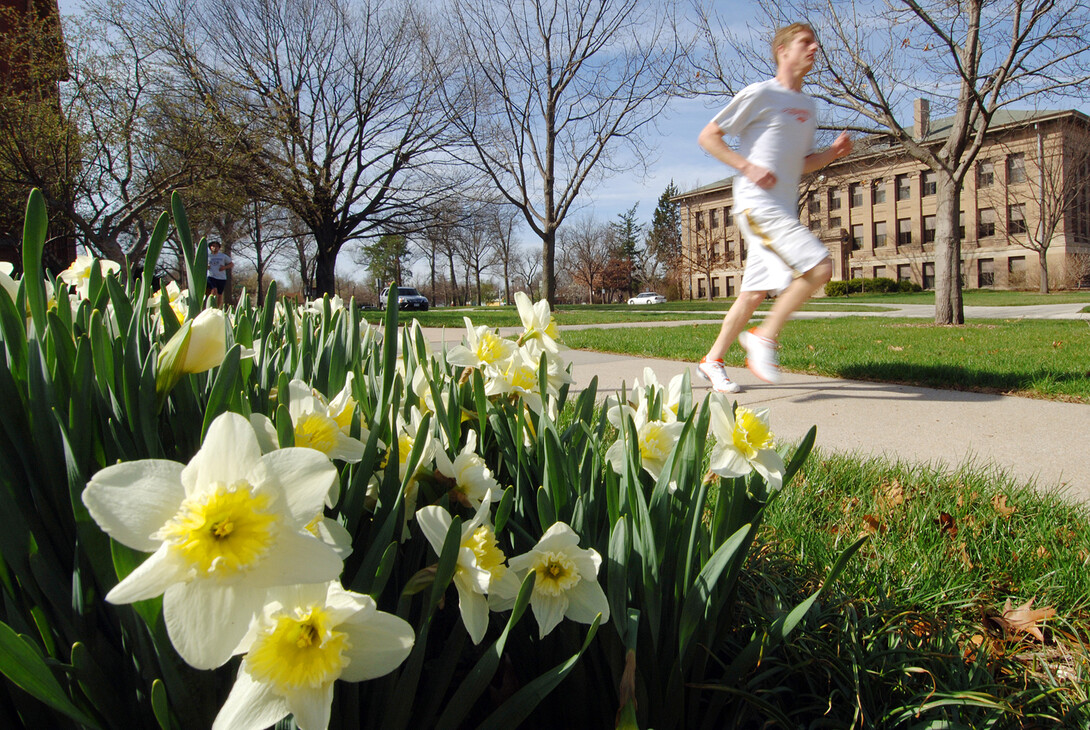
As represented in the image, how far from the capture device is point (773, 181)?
12.4 ft

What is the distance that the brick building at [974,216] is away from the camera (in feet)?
114

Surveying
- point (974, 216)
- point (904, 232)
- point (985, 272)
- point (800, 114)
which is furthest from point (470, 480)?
point (904, 232)

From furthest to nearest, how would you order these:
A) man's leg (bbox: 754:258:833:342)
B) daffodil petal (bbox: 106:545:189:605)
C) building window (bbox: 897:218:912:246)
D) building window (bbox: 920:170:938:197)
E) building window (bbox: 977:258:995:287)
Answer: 1. building window (bbox: 897:218:912:246)
2. building window (bbox: 920:170:938:197)
3. building window (bbox: 977:258:995:287)
4. man's leg (bbox: 754:258:833:342)
5. daffodil petal (bbox: 106:545:189:605)

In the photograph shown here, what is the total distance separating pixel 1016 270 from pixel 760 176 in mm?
51006

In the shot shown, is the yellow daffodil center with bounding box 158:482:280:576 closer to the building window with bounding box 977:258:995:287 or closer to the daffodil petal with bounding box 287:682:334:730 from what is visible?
the daffodil petal with bounding box 287:682:334:730

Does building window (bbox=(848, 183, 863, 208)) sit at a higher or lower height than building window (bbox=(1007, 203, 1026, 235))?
higher

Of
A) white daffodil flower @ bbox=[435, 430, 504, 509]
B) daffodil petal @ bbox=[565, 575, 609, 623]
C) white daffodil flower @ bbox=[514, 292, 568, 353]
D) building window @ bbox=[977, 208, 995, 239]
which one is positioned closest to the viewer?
daffodil petal @ bbox=[565, 575, 609, 623]

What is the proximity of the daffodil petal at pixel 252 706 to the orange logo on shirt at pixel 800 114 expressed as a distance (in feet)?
13.1

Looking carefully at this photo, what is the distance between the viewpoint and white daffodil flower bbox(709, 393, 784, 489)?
99 cm

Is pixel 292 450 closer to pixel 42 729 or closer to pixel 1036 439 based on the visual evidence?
pixel 42 729

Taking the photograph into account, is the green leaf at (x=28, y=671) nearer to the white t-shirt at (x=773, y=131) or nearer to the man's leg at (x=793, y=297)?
the man's leg at (x=793, y=297)

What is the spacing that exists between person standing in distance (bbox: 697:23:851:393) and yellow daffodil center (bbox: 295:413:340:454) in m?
3.11

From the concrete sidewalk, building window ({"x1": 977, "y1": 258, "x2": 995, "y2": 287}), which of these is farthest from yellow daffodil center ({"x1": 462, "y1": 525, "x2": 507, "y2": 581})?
building window ({"x1": 977, "y1": 258, "x2": 995, "y2": 287})

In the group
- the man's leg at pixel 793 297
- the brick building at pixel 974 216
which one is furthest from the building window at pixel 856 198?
the man's leg at pixel 793 297
